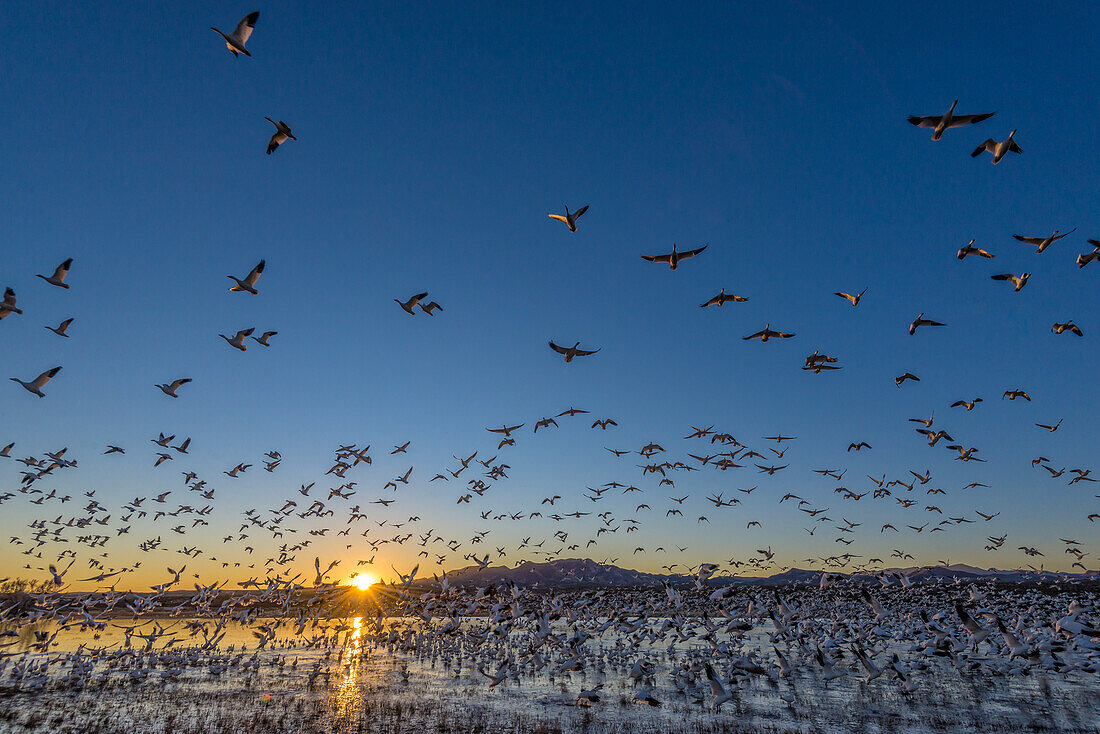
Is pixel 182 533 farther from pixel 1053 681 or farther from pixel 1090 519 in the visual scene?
pixel 1090 519

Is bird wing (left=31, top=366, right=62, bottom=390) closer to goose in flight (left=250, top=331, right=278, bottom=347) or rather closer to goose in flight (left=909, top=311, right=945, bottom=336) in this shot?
goose in flight (left=250, top=331, right=278, bottom=347)

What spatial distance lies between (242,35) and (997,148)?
57.9 feet

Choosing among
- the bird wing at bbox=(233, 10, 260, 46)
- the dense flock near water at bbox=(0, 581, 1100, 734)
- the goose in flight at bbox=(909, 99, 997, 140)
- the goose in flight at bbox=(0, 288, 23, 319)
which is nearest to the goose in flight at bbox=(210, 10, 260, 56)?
the bird wing at bbox=(233, 10, 260, 46)

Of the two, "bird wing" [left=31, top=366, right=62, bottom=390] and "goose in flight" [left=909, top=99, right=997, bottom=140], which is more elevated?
"goose in flight" [left=909, top=99, right=997, bottom=140]

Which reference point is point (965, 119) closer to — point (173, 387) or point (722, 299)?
point (722, 299)

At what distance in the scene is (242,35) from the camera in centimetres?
1212

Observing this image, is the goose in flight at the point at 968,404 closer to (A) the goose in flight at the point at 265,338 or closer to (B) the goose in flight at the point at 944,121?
(B) the goose in flight at the point at 944,121

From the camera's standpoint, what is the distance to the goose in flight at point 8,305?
14.3 m

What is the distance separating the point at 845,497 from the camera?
3098 centimetres

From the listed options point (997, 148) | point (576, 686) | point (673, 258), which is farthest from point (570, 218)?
point (576, 686)

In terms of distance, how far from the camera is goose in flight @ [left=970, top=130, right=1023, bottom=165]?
12.9 metres

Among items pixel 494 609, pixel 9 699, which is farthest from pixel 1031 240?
pixel 9 699

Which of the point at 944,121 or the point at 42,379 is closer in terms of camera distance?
the point at 944,121

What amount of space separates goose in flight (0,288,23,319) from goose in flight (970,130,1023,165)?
24522 millimetres
